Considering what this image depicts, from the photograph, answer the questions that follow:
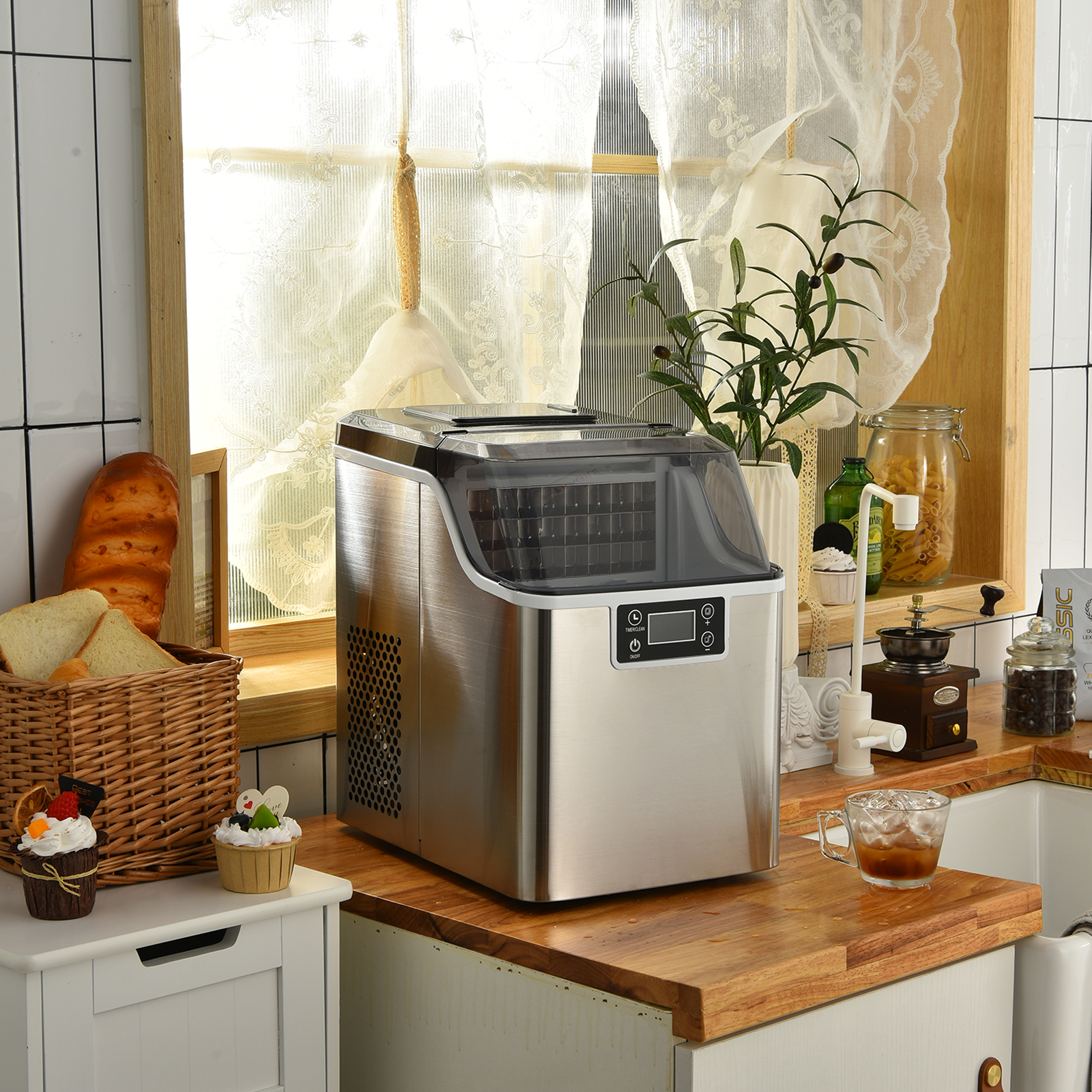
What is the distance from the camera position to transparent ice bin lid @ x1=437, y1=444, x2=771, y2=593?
53.1 inches

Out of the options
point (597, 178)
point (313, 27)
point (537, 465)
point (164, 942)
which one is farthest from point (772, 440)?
point (164, 942)

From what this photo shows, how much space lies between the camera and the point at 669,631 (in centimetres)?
135

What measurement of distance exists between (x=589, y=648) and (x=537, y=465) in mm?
183

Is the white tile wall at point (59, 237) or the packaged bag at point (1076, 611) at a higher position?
the white tile wall at point (59, 237)

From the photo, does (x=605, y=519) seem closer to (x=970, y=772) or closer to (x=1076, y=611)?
(x=970, y=772)

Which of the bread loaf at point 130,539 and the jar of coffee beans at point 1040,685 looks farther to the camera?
the jar of coffee beans at point 1040,685

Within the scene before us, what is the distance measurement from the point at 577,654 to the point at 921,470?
133 cm

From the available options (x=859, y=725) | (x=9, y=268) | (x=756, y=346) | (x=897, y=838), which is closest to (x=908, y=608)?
(x=859, y=725)

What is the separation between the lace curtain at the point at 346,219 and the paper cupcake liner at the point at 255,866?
608 mm

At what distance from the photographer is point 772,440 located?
6.42 feet

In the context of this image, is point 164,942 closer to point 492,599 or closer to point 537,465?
point 492,599

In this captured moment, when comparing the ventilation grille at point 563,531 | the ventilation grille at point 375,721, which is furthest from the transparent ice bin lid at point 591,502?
the ventilation grille at point 375,721

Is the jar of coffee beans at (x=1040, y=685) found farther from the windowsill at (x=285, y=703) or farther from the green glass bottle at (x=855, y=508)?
the windowsill at (x=285, y=703)

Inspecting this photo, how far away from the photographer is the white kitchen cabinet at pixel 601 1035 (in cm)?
123
